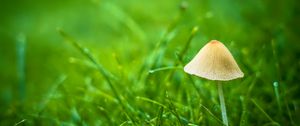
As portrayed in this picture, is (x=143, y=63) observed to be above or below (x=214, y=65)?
above

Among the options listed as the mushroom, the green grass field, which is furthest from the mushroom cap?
the green grass field

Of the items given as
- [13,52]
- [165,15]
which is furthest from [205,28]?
[13,52]

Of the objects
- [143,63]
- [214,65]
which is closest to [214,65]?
[214,65]

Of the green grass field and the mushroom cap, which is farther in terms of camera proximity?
the green grass field

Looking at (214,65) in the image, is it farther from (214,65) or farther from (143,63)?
(143,63)

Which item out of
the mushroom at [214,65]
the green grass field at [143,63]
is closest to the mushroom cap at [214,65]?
the mushroom at [214,65]

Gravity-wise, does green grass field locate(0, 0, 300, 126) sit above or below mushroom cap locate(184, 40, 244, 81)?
above

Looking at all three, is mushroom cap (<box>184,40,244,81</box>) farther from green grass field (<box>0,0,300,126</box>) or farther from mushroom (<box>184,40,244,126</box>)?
green grass field (<box>0,0,300,126</box>)

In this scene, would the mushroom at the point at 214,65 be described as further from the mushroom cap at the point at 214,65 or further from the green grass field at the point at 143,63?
the green grass field at the point at 143,63

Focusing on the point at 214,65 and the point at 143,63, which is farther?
the point at 143,63
